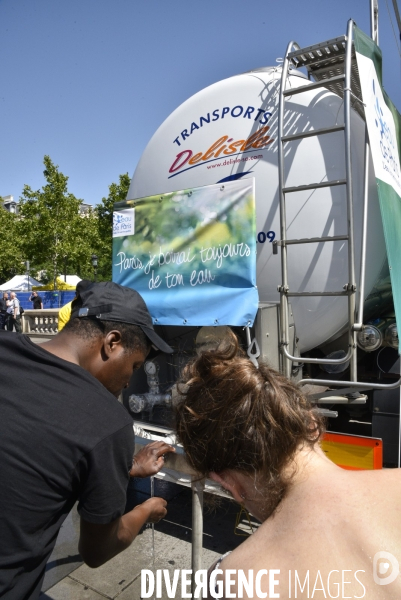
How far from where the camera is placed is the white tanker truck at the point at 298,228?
2984mm

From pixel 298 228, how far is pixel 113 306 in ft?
5.51

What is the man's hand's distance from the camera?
209 centimetres

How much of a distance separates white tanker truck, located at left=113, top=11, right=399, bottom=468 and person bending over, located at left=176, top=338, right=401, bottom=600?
1.70m

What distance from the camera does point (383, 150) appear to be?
3041 millimetres

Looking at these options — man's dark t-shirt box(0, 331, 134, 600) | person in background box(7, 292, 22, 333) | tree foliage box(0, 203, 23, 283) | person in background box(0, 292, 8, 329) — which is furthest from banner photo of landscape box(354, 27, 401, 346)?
tree foliage box(0, 203, 23, 283)

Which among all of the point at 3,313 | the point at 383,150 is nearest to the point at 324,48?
the point at 383,150

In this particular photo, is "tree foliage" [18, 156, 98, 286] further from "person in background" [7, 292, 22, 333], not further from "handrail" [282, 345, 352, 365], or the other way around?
"handrail" [282, 345, 352, 365]

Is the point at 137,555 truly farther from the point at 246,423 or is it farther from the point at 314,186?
the point at 314,186

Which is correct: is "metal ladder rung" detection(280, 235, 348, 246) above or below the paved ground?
above

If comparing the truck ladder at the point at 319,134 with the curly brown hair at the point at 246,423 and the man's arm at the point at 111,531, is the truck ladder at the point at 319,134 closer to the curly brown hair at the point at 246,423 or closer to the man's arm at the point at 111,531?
the man's arm at the point at 111,531

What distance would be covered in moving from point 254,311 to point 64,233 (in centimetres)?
2289

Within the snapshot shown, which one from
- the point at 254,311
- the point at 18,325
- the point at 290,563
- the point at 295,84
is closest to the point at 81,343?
the point at 290,563

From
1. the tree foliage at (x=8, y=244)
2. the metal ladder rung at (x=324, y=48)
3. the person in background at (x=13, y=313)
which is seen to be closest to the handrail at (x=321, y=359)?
the metal ladder rung at (x=324, y=48)

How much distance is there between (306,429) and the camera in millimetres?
1182
